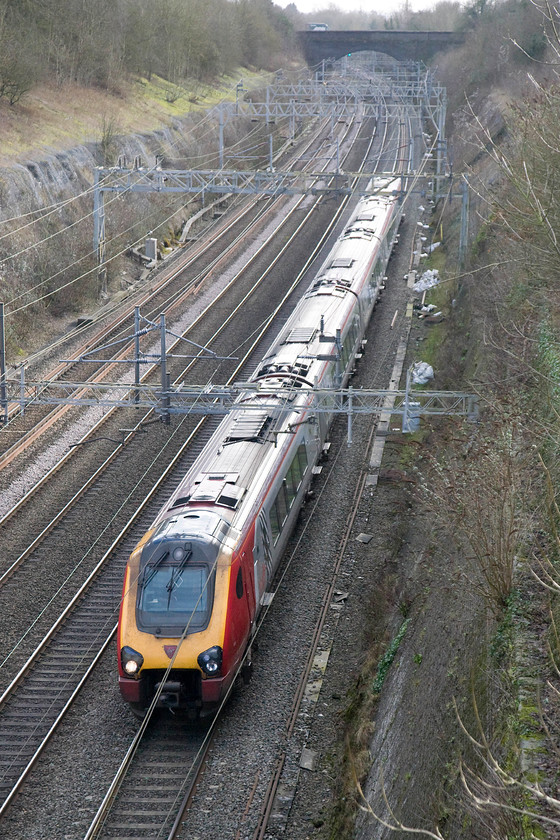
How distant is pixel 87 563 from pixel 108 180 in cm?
2095

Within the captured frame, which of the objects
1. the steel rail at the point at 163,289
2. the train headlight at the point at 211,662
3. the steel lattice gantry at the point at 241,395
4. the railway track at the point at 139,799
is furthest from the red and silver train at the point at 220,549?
the steel rail at the point at 163,289

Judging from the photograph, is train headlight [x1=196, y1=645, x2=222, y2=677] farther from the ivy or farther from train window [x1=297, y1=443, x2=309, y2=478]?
train window [x1=297, y1=443, x2=309, y2=478]

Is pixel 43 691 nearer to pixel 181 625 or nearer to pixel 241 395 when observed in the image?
pixel 181 625

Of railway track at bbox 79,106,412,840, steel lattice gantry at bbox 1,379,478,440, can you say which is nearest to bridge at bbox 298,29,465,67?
steel lattice gantry at bbox 1,379,478,440

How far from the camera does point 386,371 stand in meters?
26.1

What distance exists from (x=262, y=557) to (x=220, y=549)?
182cm

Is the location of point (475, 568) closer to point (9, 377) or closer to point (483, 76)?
point (9, 377)

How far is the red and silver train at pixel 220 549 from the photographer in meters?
12.7

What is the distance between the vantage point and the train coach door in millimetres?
14555

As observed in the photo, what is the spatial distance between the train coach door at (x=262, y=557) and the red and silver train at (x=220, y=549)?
0.05ft

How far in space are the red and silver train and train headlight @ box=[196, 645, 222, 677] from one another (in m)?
0.01

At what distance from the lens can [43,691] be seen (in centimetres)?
1392

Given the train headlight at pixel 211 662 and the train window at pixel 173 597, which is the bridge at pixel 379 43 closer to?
the train window at pixel 173 597

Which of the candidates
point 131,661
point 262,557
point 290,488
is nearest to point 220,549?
point 262,557
